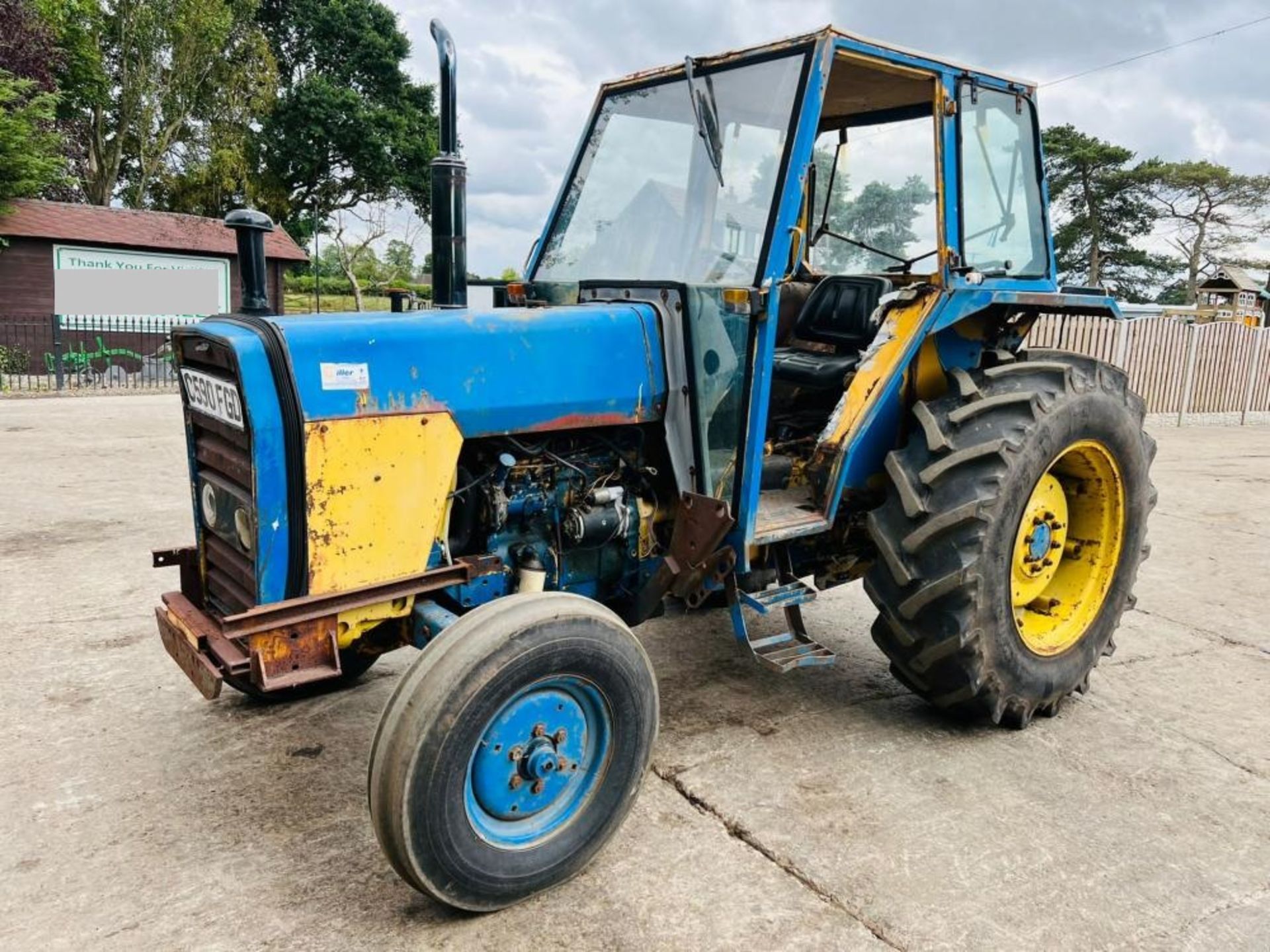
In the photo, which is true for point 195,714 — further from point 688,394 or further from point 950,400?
point 950,400

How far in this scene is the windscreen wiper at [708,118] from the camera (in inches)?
133

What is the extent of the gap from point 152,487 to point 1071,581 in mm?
7010

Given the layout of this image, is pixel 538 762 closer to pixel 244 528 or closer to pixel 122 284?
pixel 244 528

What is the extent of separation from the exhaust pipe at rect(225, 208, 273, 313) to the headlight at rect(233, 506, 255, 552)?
24.0 inches

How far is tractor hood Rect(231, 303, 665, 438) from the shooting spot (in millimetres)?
2629

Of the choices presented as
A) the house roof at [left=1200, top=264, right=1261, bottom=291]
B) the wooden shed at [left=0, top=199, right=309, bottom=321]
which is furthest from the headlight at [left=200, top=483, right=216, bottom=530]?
the house roof at [left=1200, top=264, right=1261, bottom=291]

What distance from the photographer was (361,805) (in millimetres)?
3055

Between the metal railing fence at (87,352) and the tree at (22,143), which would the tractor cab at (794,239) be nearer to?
the metal railing fence at (87,352)

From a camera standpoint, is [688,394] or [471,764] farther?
[688,394]

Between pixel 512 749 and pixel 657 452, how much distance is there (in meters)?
1.23

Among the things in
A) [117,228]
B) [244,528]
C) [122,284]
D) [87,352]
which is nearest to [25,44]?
[117,228]

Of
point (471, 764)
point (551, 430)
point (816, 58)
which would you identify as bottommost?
point (471, 764)

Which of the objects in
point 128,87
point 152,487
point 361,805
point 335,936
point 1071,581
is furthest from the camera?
point 128,87

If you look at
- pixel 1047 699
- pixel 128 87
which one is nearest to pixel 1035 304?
pixel 1047 699
